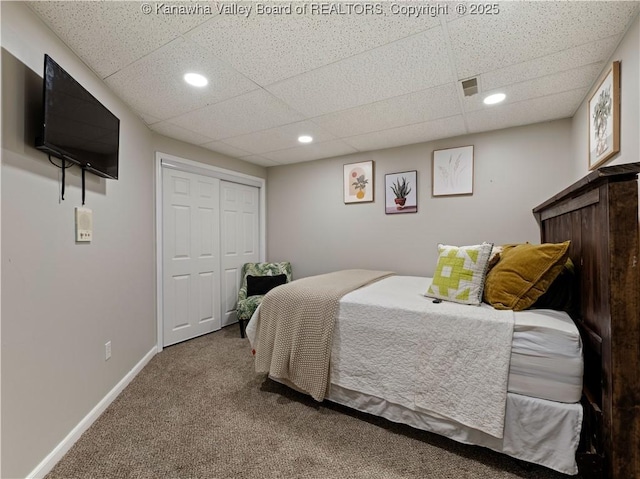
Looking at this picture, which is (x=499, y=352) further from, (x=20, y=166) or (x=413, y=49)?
(x=20, y=166)

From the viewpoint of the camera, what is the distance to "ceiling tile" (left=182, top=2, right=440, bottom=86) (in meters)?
1.39

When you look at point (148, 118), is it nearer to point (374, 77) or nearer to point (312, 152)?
point (312, 152)

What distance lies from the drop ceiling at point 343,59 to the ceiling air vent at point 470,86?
0.15 feet

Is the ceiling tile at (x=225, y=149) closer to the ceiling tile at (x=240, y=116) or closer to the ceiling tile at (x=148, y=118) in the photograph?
the ceiling tile at (x=240, y=116)

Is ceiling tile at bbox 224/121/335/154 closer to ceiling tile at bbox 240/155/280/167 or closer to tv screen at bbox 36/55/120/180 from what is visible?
ceiling tile at bbox 240/155/280/167

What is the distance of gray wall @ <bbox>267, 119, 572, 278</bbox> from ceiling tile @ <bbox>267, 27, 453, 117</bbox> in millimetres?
1282

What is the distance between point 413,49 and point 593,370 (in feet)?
6.12

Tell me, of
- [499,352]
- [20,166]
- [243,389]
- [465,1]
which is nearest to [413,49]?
[465,1]

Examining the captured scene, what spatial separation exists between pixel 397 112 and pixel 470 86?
1.90 ft

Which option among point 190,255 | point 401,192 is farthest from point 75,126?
point 401,192

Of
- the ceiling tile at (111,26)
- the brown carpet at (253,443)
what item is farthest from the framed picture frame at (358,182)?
the ceiling tile at (111,26)

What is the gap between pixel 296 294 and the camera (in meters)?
2.12

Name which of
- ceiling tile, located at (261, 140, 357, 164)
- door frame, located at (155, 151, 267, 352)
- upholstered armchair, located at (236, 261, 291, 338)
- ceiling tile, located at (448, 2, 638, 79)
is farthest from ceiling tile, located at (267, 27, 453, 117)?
upholstered armchair, located at (236, 261, 291, 338)

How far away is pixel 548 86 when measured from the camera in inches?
78.8
